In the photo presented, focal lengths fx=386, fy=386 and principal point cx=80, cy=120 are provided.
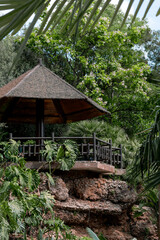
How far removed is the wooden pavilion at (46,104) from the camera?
379 inches

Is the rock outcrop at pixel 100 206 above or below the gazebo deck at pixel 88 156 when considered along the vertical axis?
below

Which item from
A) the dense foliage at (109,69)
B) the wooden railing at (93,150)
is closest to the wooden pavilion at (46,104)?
the wooden railing at (93,150)

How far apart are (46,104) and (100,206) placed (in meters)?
3.77

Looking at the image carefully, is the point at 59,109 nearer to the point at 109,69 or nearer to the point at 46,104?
the point at 46,104

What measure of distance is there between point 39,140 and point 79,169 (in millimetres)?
1348

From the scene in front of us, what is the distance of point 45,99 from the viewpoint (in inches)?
453

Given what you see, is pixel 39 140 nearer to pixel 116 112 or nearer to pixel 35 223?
pixel 35 223

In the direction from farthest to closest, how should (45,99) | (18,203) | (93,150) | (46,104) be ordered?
(46,104) < (45,99) < (93,150) < (18,203)

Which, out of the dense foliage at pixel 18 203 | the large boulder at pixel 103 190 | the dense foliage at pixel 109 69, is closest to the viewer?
the dense foliage at pixel 18 203

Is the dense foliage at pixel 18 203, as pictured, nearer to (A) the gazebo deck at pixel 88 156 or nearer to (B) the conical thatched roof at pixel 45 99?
(A) the gazebo deck at pixel 88 156

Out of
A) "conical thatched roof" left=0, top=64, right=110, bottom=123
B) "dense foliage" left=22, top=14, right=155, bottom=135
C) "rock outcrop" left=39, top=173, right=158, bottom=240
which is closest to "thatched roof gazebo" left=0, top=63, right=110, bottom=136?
"conical thatched roof" left=0, top=64, right=110, bottom=123

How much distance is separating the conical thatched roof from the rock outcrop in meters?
2.00

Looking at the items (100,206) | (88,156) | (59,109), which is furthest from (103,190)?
(59,109)

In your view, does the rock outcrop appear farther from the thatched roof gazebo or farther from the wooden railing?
the thatched roof gazebo
